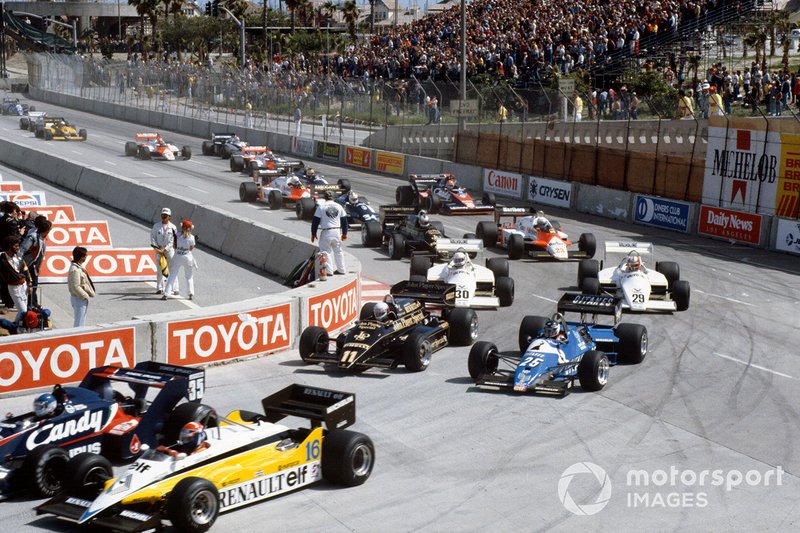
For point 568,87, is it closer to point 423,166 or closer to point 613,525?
point 423,166

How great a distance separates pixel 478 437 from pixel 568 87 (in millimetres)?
28672

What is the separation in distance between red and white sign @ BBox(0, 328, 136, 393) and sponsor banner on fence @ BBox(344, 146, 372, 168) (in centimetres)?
3293

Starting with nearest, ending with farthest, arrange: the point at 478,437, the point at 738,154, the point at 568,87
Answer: the point at 478,437
the point at 738,154
the point at 568,87

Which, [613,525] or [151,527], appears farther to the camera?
[613,525]

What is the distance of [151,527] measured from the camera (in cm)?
1059

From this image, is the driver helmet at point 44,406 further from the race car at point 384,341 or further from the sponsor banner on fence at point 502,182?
the sponsor banner on fence at point 502,182

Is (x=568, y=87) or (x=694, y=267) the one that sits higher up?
(x=568, y=87)

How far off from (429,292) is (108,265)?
8223 millimetres

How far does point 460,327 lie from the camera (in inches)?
763

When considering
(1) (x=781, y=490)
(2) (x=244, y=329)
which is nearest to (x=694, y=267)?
(2) (x=244, y=329)

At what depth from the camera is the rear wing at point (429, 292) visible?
819 inches

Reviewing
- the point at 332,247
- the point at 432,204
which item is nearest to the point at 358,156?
the point at 432,204

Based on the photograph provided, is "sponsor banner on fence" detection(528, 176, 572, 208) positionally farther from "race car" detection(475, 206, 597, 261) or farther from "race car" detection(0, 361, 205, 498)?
"race car" detection(0, 361, 205, 498)

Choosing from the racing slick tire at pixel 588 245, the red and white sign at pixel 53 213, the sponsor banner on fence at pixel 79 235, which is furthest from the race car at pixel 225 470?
the red and white sign at pixel 53 213
